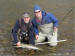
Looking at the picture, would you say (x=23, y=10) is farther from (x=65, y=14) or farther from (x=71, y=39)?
(x=71, y=39)

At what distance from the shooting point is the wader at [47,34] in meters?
5.93

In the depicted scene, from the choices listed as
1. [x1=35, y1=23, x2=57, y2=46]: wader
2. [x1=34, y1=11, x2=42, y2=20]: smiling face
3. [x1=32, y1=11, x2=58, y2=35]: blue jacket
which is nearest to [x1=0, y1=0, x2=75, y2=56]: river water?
[x1=35, y1=23, x2=57, y2=46]: wader

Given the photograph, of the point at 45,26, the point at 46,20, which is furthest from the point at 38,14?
the point at 45,26

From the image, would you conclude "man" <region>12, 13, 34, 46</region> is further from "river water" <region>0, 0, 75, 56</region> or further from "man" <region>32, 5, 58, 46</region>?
"river water" <region>0, 0, 75, 56</region>

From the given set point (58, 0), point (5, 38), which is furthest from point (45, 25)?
point (58, 0)

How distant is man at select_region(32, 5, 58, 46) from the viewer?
5738 mm

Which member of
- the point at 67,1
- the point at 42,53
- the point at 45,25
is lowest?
the point at 42,53

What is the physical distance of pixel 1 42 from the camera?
6.05 meters

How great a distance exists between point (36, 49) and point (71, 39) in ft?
2.93

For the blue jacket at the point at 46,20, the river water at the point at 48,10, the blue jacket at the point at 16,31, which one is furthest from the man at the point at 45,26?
the river water at the point at 48,10

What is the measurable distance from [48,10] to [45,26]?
1379mm

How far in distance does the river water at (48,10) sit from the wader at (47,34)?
18 cm

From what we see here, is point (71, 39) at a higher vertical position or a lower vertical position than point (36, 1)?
lower

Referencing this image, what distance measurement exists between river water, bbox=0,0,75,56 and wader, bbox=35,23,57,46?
0.18 metres
